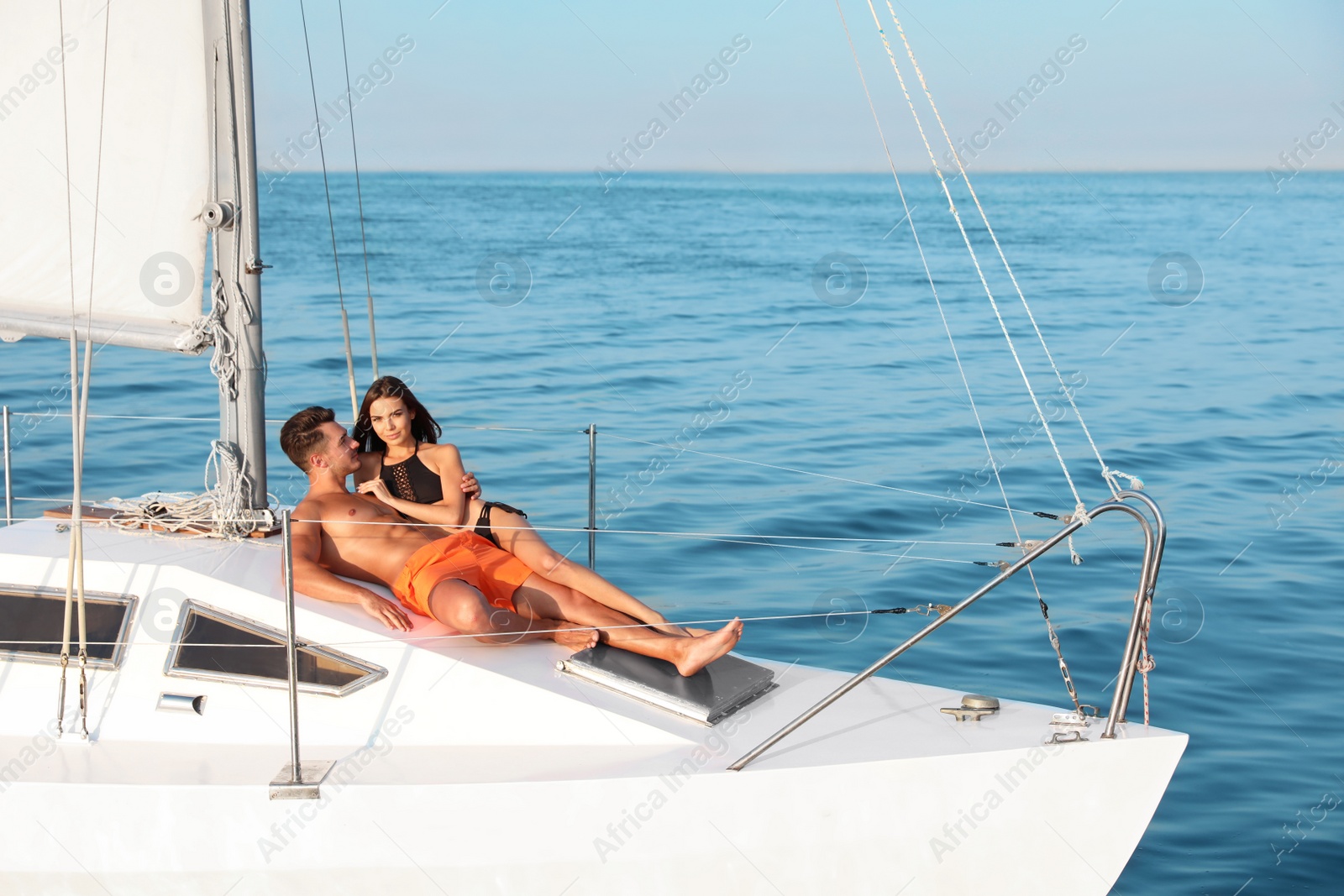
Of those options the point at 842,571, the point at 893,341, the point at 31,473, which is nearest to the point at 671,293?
the point at 893,341

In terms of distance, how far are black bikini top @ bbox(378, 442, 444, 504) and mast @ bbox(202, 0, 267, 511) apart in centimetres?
47

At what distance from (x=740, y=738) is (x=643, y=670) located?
16.3 inches

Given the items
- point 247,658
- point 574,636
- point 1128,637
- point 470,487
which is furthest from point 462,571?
point 1128,637

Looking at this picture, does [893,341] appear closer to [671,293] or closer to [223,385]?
[671,293]

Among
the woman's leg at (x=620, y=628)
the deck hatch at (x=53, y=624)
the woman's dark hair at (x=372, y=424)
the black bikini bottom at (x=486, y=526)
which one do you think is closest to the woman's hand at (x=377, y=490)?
the woman's dark hair at (x=372, y=424)

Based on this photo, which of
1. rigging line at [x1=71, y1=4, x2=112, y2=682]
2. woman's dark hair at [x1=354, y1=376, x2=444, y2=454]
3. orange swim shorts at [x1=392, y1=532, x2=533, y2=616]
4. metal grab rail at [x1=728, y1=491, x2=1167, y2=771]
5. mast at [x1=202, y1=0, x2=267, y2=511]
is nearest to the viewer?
metal grab rail at [x1=728, y1=491, x2=1167, y2=771]

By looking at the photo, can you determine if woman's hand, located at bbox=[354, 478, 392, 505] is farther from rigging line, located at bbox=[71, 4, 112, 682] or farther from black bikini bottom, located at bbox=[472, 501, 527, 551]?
rigging line, located at bbox=[71, 4, 112, 682]

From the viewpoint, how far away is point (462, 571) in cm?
427

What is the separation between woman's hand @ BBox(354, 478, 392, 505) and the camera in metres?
4.61

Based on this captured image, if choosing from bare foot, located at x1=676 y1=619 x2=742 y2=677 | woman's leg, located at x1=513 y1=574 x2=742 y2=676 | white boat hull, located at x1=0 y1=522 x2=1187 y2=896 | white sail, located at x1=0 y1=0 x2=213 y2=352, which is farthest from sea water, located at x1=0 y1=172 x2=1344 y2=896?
white sail, located at x1=0 y1=0 x2=213 y2=352

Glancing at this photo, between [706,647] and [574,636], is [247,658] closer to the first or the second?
[574,636]

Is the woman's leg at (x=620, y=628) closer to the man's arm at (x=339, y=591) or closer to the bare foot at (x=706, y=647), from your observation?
the bare foot at (x=706, y=647)

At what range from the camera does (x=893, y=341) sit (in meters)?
17.1

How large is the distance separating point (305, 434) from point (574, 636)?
1218 millimetres
